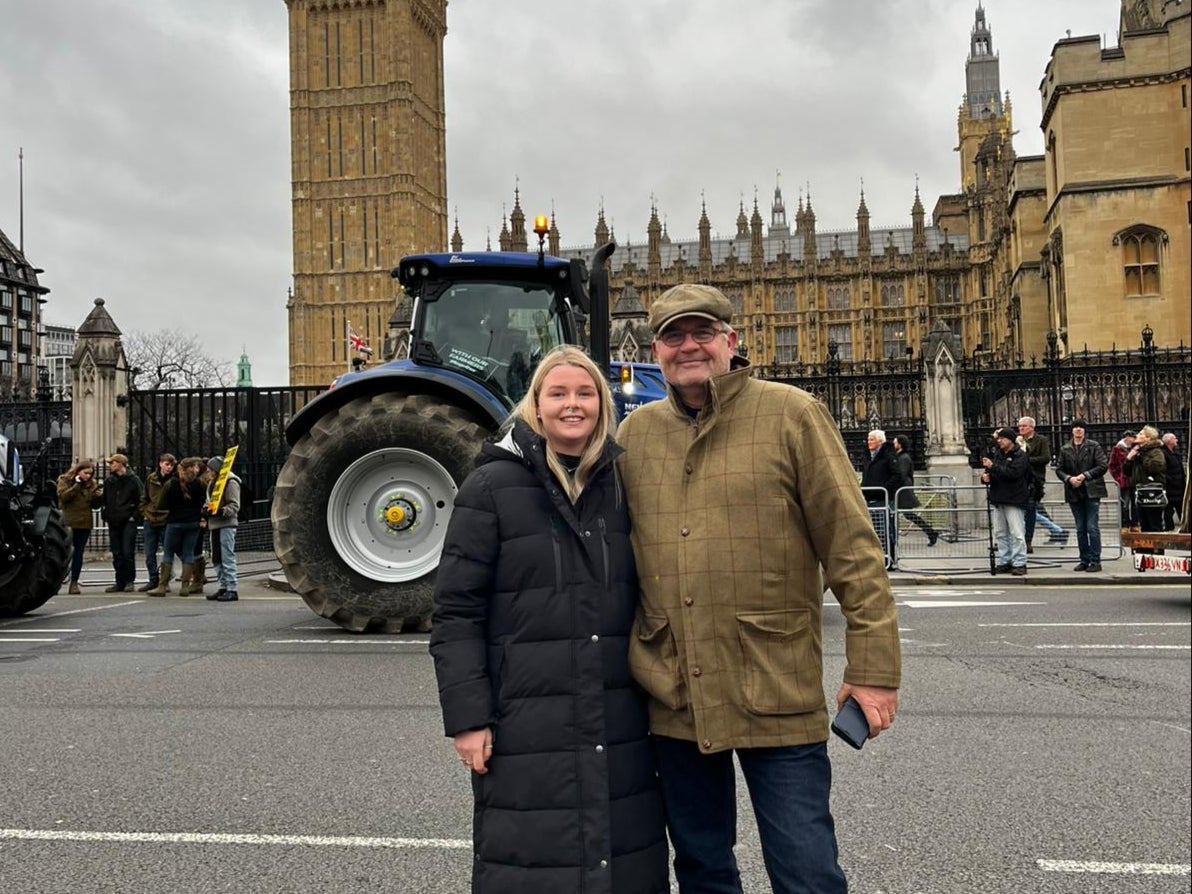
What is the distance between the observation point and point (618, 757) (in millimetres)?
2496

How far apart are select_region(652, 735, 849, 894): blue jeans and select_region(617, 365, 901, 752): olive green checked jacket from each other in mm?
69

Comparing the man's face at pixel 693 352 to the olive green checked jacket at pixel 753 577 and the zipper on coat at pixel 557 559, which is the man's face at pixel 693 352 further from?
the zipper on coat at pixel 557 559

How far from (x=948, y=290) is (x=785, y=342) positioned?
463 inches

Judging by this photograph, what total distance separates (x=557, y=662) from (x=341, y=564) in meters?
6.08

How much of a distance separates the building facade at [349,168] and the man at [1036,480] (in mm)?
68920

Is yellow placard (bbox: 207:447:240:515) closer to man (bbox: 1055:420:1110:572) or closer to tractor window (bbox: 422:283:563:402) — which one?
tractor window (bbox: 422:283:563:402)

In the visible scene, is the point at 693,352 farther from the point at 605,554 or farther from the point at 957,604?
the point at 957,604

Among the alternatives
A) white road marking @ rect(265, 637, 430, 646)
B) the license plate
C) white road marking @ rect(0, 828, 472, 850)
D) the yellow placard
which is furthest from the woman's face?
the yellow placard

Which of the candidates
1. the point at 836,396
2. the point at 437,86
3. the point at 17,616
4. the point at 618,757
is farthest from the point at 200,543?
the point at 437,86

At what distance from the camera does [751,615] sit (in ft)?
8.17

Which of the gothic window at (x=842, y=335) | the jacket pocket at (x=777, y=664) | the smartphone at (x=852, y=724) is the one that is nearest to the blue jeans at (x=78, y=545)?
the jacket pocket at (x=777, y=664)

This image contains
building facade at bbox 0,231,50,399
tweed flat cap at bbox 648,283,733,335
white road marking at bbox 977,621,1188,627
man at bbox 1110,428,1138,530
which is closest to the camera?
tweed flat cap at bbox 648,283,733,335

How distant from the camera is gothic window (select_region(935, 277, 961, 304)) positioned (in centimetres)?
7781

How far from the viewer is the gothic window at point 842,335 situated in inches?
3110
